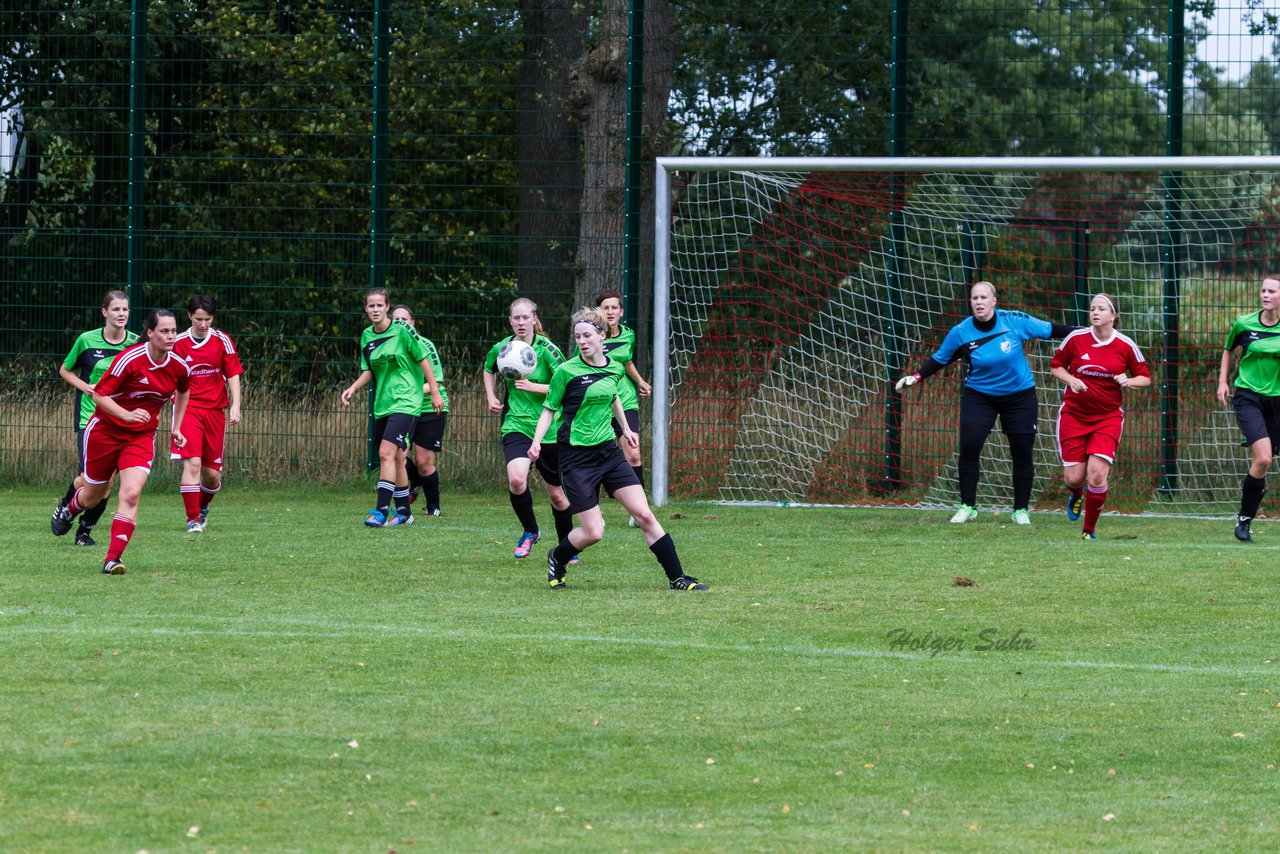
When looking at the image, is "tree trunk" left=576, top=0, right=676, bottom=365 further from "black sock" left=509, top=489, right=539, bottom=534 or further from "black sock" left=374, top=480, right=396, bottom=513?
"black sock" left=509, top=489, right=539, bottom=534

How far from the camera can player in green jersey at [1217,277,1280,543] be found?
38.9ft

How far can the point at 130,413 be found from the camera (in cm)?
985

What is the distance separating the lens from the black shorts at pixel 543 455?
10.8 meters

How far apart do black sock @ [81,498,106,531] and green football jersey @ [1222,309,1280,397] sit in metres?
8.15

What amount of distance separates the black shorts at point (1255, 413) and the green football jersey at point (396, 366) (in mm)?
6108

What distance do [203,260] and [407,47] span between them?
3.07 metres

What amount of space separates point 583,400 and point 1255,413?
17.5ft

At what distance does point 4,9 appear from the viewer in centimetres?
1906

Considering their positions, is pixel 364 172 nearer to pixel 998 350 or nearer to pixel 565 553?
pixel 998 350

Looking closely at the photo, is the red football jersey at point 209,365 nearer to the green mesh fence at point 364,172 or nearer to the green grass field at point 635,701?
the green grass field at point 635,701

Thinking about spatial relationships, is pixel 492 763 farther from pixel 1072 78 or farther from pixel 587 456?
pixel 1072 78

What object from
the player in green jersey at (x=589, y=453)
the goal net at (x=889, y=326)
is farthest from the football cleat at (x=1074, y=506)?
the player in green jersey at (x=589, y=453)

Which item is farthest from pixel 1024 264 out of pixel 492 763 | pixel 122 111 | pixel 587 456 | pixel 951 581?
pixel 492 763

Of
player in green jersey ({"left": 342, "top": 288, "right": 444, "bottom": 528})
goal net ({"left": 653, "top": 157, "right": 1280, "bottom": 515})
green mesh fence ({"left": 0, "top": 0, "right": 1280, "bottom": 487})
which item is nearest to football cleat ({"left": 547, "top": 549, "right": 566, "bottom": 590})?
player in green jersey ({"left": 342, "top": 288, "right": 444, "bottom": 528})
